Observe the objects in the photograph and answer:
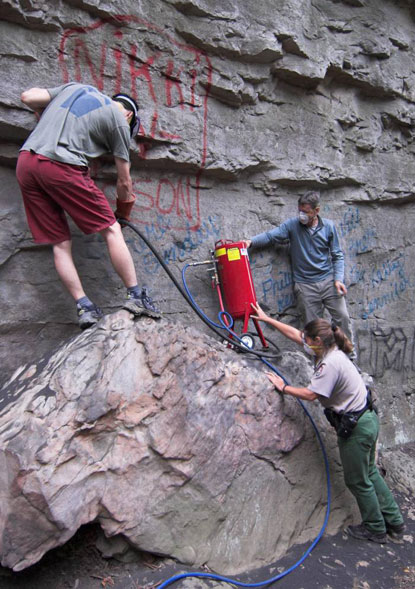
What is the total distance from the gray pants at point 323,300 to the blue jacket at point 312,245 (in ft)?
0.23

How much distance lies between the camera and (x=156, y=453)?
2.40m

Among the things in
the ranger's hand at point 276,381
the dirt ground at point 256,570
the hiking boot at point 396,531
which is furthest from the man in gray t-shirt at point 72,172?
the hiking boot at point 396,531

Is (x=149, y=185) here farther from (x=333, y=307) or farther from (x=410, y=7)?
(x=410, y=7)

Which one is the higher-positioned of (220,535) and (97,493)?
(97,493)

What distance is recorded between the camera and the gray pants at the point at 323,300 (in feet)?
13.8

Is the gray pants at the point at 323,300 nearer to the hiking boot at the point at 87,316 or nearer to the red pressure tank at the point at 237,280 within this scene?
the red pressure tank at the point at 237,280

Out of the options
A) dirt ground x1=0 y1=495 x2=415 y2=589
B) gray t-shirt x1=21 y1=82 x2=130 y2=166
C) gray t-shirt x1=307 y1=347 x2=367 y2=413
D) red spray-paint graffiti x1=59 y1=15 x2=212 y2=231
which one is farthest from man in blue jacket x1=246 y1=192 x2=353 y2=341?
dirt ground x1=0 y1=495 x2=415 y2=589

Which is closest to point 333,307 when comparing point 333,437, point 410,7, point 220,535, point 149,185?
point 333,437

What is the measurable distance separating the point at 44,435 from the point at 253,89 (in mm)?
3308

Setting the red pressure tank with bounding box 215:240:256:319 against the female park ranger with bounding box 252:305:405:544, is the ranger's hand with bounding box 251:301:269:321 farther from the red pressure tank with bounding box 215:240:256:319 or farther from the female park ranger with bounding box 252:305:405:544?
the female park ranger with bounding box 252:305:405:544

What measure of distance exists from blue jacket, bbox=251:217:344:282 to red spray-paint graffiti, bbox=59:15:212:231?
0.74 metres

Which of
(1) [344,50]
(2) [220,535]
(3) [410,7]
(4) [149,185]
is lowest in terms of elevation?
(2) [220,535]

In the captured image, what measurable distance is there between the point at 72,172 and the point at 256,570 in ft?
8.01

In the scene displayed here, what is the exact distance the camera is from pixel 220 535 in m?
2.50
